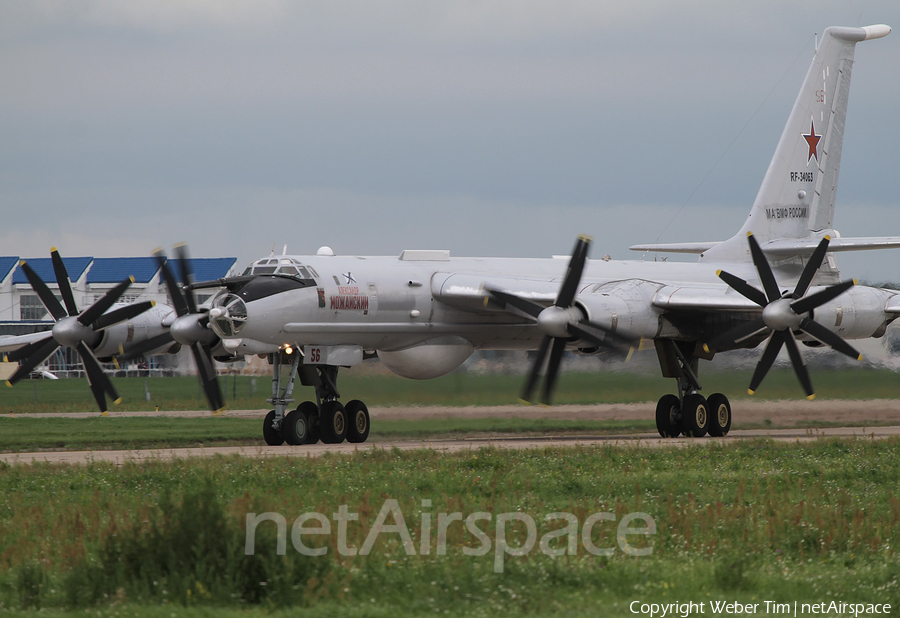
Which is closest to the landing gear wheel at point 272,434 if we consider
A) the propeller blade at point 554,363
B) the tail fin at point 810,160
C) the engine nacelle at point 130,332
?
the engine nacelle at point 130,332

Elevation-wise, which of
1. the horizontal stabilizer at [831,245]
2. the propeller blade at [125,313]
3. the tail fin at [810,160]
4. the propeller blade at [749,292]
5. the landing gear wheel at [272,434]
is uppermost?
the tail fin at [810,160]

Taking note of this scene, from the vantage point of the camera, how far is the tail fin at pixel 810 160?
24594 mm

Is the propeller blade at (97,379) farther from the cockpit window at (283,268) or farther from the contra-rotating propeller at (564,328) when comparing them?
the contra-rotating propeller at (564,328)

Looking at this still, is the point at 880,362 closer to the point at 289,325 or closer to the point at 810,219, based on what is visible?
the point at 810,219

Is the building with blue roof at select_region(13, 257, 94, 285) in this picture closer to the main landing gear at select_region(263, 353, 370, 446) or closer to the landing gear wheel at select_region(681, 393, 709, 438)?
the main landing gear at select_region(263, 353, 370, 446)

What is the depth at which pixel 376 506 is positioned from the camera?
996 centimetres

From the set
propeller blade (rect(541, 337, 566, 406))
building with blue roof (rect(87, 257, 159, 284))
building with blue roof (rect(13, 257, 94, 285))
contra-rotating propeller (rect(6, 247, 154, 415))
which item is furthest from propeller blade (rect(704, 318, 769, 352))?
building with blue roof (rect(13, 257, 94, 285))

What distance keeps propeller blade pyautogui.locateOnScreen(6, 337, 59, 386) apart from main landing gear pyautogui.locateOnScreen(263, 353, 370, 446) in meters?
4.11

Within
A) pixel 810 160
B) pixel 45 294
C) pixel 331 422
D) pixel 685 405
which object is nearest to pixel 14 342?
pixel 45 294

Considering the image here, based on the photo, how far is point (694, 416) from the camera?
2092 centimetres

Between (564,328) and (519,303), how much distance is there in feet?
4.10

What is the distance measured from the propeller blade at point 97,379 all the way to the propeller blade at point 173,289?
1.70m

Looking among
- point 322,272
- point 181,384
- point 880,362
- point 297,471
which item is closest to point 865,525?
point 297,471

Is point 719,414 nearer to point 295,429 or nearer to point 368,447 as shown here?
point 368,447
